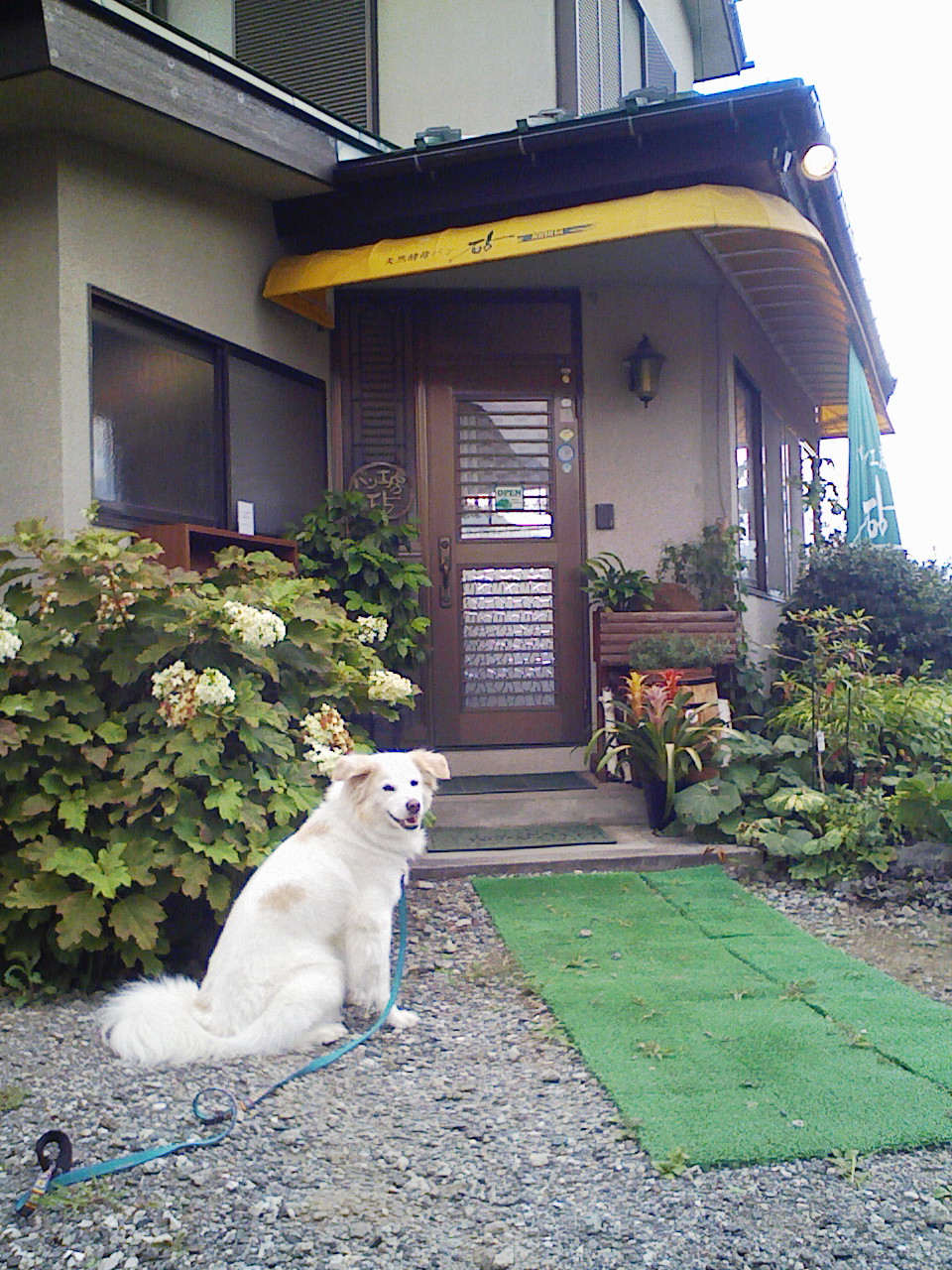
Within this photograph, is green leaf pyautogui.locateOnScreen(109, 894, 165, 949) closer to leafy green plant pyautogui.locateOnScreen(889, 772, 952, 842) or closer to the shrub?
leafy green plant pyautogui.locateOnScreen(889, 772, 952, 842)

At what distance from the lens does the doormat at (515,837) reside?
17.9ft

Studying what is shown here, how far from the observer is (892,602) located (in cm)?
773

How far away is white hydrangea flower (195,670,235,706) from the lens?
12.0 feet

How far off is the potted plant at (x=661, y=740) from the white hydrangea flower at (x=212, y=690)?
2628 mm

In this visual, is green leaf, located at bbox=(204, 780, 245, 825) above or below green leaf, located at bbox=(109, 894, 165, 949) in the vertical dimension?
above

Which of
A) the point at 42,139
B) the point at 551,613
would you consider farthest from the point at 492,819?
the point at 42,139

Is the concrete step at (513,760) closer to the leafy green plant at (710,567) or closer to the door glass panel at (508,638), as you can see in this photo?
the door glass panel at (508,638)

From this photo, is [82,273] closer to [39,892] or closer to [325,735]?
[325,735]

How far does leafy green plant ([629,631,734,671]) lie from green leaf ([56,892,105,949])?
358cm

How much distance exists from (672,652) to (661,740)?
0.83 m

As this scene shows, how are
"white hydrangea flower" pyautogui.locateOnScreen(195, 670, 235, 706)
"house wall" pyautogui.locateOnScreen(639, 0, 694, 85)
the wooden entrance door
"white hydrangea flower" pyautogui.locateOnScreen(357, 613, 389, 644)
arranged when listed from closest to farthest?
1. "white hydrangea flower" pyautogui.locateOnScreen(195, 670, 235, 706)
2. "white hydrangea flower" pyautogui.locateOnScreen(357, 613, 389, 644)
3. the wooden entrance door
4. "house wall" pyautogui.locateOnScreen(639, 0, 694, 85)

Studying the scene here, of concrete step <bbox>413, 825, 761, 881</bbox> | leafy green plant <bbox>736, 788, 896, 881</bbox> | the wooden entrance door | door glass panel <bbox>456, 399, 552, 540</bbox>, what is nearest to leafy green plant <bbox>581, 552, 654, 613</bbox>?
the wooden entrance door

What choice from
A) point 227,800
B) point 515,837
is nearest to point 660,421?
point 515,837

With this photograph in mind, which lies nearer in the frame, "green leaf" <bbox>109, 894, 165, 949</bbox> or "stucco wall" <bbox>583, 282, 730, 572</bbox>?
"green leaf" <bbox>109, 894, 165, 949</bbox>
